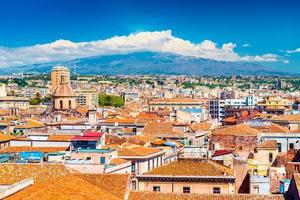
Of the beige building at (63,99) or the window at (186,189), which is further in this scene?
the beige building at (63,99)

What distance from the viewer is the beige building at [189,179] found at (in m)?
36.6

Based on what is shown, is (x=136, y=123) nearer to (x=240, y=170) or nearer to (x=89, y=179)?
(x=240, y=170)

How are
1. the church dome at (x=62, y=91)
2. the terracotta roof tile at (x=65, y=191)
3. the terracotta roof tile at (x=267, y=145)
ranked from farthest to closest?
1. the church dome at (x=62, y=91)
2. the terracotta roof tile at (x=267, y=145)
3. the terracotta roof tile at (x=65, y=191)

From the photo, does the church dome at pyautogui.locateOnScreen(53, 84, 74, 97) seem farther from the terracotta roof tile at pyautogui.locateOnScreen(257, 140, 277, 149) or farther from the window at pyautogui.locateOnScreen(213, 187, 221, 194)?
the window at pyautogui.locateOnScreen(213, 187, 221, 194)

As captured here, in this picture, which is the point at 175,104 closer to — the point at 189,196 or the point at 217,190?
the point at 217,190

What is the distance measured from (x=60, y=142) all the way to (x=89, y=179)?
24.3 meters

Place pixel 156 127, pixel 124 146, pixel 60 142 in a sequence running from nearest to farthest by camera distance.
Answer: pixel 124 146, pixel 60 142, pixel 156 127

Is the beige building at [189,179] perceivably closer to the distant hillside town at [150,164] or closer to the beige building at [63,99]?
the distant hillside town at [150,164]

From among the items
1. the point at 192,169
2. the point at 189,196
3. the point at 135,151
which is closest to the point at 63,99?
the point at 135,151

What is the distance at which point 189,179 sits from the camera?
121 ft

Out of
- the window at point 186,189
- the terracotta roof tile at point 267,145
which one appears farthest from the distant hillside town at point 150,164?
the terracotta roof tile at point 267,145

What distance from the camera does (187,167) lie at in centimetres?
3838

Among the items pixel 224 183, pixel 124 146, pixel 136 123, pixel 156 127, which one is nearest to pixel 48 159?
pixel 124 146

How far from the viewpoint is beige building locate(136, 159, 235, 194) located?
3659 cm
